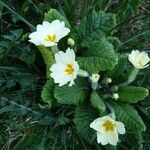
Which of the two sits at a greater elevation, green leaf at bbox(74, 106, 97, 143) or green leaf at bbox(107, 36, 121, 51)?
green leaf at bbox(107, 36, 121, 51)

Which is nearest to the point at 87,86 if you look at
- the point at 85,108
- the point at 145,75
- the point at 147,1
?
the point at 85,108

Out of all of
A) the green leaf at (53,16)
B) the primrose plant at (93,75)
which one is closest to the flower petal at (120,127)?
the primrose plant at (93,75)

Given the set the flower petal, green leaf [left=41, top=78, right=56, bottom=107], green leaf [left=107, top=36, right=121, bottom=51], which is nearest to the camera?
the flower petal

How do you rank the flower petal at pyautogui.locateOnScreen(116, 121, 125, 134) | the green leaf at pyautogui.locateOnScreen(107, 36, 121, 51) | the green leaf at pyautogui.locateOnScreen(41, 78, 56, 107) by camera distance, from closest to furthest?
the flower petal at pyautogui.locateOnScreen(116, 121, 125, 134) < the green leaf at pyautogui.locateOnScreen(41, 78, 56, 107) < the green leaf at pyautogui.locateOnScreen(107, 36, 121, 51)

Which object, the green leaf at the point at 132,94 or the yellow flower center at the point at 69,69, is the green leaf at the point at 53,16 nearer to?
the yellow flower center at the point at 69,69

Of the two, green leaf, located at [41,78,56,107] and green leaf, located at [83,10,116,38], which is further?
green leaf, located at [83,10,116,38]

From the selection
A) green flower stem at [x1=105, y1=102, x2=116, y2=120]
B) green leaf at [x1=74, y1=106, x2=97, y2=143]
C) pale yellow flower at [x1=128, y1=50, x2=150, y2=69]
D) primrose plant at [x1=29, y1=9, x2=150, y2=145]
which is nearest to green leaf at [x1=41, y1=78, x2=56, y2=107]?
primrose plant at [x1=29, y1=9, x2=150, y2=145]

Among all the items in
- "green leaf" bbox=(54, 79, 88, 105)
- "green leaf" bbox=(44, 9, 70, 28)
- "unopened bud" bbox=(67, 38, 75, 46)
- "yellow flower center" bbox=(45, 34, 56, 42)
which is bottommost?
"green leaf" bbox=(54, 79, 88, 105)

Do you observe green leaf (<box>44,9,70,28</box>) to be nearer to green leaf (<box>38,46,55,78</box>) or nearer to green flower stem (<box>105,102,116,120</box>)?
green leaf (<box>38,46,55,78</box>)
